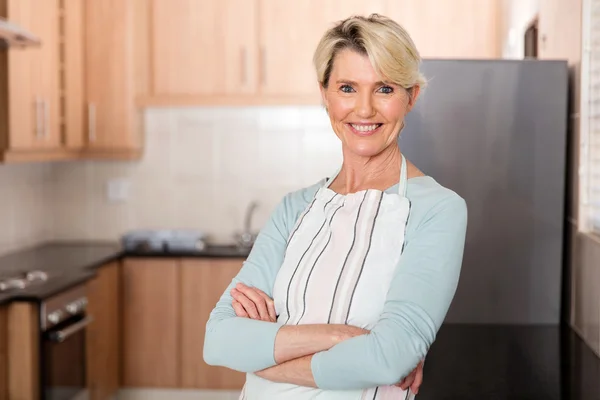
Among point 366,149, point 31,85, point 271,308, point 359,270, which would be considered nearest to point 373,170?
point 366,149

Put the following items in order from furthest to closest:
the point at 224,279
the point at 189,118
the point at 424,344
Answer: the point at 189,118
the point at 224,279
the point at 424,344

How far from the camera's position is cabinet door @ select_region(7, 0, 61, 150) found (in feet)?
11.8

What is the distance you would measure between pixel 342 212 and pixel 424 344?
311 mm

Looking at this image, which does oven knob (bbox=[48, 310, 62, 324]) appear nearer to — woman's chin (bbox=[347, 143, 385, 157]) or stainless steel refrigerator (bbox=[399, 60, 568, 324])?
stainless steel refrigerator (bbox=[399, 60, 568, 324])

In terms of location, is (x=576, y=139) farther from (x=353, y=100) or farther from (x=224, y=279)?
(x=224, y=279)

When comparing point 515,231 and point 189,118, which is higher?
point 189,118

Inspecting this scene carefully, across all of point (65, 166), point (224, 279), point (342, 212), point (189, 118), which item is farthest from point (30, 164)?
point (342, 212)

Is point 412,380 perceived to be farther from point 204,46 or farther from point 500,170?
point 204,46

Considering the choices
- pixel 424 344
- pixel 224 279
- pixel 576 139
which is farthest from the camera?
pixel 224 279

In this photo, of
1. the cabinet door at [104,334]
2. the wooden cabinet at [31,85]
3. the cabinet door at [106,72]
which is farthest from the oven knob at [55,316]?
the cabinet door at [106,72]

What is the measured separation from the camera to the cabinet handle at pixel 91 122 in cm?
438

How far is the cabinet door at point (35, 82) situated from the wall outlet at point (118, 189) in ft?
2.17

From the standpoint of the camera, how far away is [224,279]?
4234 mm

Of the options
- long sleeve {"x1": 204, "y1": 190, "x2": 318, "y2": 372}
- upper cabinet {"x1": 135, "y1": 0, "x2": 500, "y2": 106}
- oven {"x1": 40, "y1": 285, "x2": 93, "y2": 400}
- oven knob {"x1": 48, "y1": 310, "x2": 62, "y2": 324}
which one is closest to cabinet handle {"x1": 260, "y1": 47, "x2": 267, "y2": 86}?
upper cabinet {"x1": 135, "y1": 0, "x2": 500, "y2": 106}
